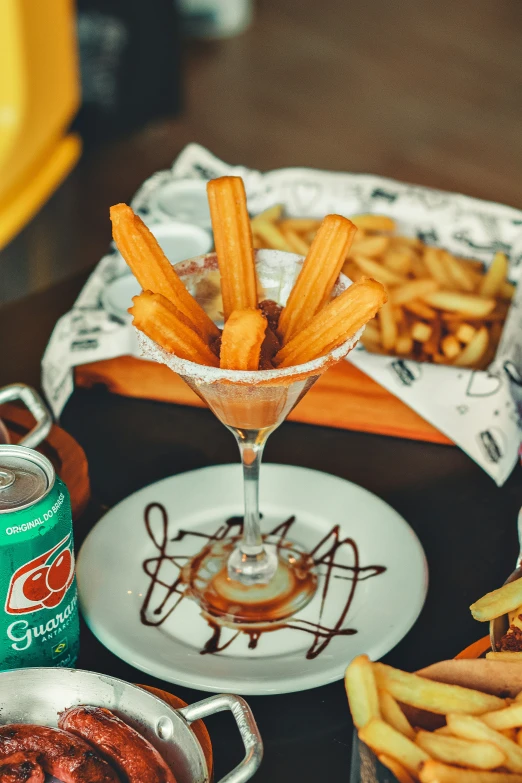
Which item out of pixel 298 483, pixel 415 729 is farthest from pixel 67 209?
pixel 415 729

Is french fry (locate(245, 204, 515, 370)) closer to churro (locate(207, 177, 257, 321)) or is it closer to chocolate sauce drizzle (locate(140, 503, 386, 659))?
chocolate sauce drizzle (locate(140, 503, 386, 659))

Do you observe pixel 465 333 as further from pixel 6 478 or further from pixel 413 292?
pixel 6 478

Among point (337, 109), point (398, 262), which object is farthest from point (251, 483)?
point (337, 109)

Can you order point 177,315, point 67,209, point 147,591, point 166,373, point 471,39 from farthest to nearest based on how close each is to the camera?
1. point 471,39
2. point 67,209
3. point 166,373
4. point 147,591
5. point 177,315

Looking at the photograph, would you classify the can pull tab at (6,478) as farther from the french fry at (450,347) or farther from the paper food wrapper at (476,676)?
the french fry at (450,347)

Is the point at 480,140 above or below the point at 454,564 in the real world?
below

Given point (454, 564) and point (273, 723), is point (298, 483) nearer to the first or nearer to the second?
point (454, 564)

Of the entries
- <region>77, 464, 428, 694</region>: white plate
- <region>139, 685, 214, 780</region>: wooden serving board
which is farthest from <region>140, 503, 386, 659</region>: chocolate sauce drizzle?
<region>139, 685, 214, 780</region>: wooden serving board
